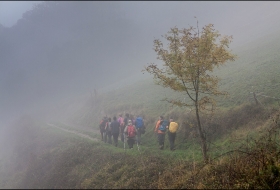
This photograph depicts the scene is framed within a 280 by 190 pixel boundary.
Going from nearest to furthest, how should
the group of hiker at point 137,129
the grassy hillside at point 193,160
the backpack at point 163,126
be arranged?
the grassy hillside at point 193,160 → the group of hiker at point 137,129 → the backpack at point 163,126

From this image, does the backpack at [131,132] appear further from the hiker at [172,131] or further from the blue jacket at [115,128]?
the hiker at [172,131]

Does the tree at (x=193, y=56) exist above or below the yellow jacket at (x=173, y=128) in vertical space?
above

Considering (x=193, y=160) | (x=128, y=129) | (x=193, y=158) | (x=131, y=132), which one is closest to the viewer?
(x=193, y=160)

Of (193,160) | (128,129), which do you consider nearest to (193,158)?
(193,160)

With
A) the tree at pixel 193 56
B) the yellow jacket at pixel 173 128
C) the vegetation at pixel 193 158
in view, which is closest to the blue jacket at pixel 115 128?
the vegetation at pixel 193 158

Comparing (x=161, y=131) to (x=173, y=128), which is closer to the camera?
(x=173, y=128)

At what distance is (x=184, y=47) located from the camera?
35.0 feet

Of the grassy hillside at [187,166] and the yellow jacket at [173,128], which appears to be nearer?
the grassy hillside at [187,166]

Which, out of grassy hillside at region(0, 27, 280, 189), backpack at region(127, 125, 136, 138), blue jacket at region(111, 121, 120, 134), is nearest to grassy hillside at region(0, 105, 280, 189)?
grassy hillside at region(0, 27, 280, 189)

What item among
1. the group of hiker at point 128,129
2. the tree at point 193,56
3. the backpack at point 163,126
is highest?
the tree at point 193,56

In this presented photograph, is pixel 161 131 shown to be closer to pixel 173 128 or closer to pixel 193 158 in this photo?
pixel 173 128

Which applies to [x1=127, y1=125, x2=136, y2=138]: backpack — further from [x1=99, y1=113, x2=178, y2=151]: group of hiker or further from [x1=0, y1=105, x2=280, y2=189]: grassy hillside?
[x1=0, y1=105, x2=280, y2=189]: grassy hillside

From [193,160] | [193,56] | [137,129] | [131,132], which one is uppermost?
[193,56]

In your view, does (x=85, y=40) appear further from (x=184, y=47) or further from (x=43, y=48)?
(x=184, y=47)
